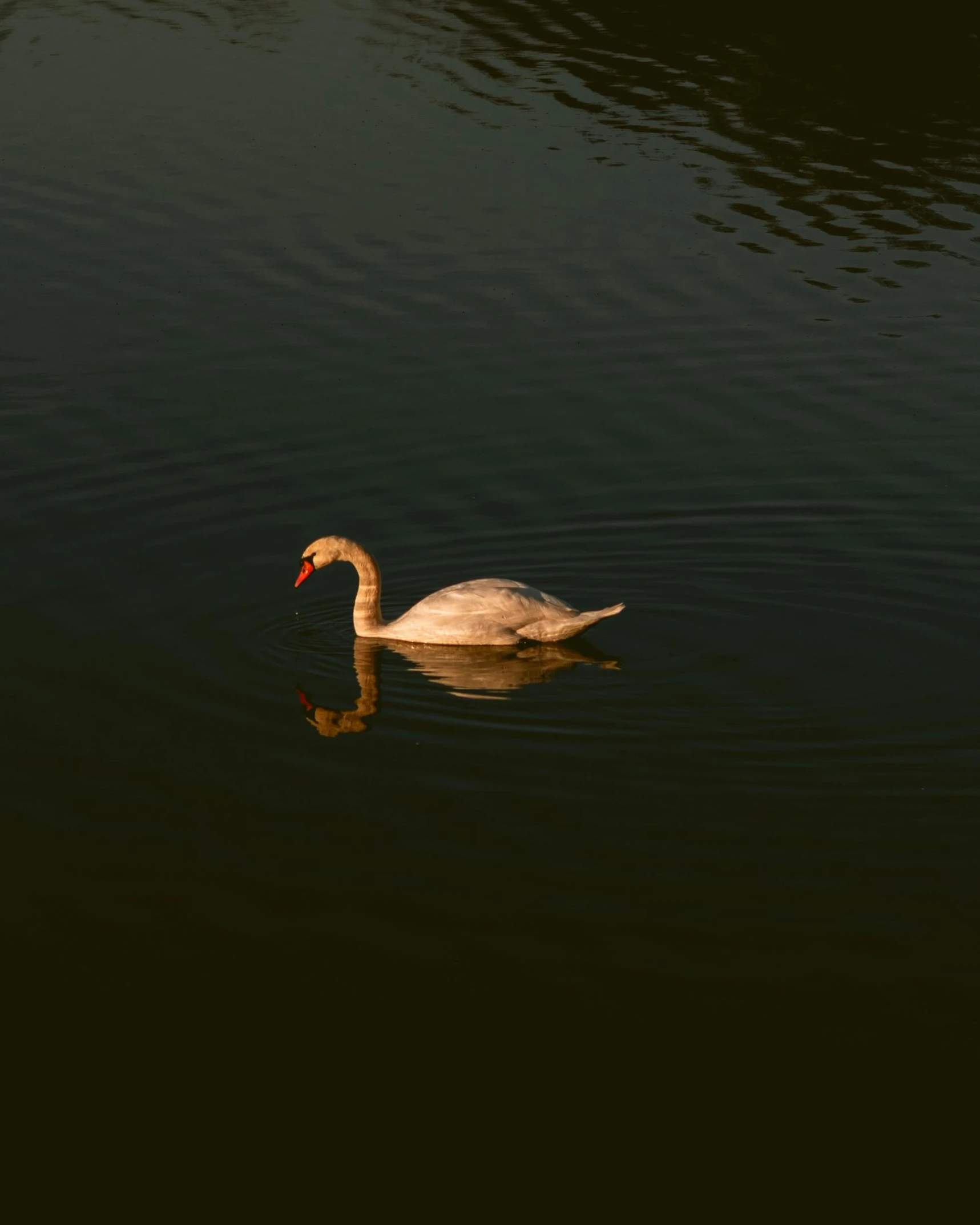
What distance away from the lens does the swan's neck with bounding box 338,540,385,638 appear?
53.3 ft

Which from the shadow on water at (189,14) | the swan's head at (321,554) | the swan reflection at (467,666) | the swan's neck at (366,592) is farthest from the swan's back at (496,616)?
the shadow on water at (189,14)

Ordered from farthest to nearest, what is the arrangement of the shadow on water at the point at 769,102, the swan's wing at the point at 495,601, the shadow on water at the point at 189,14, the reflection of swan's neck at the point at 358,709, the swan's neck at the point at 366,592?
1. the shadow on water at the point at 189,14
2. the shadow on water at the point at 769,102
3. the swan's neck at the point at 366,592
4. the swan's wing at the point at 495,601
5. the reflection of swan's neck at the point at 358,709

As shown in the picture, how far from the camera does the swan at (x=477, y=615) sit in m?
15.6

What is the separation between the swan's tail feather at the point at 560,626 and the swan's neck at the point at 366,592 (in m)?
1.42

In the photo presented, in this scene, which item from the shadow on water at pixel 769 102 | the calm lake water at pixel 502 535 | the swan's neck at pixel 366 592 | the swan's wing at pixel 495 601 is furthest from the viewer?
the shadow on water at pixel 769 102

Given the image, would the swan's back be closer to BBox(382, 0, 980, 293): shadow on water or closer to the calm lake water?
the calm lake water

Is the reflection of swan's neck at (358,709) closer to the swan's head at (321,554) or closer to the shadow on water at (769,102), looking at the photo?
the swan's head at (321,554)

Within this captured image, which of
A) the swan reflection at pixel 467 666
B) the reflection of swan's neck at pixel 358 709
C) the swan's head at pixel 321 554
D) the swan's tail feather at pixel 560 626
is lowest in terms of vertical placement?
the reflection of swan's neck at pixel 358 709

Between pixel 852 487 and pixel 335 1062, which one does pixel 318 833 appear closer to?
pixel 335 1062

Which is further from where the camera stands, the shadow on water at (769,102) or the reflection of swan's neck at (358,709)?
the shadow on water at (769,102)

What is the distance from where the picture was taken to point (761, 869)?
11.9 meters

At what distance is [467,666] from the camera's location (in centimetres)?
1566

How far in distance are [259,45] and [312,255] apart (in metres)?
14.4

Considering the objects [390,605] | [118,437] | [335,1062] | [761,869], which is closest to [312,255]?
[118,437]
